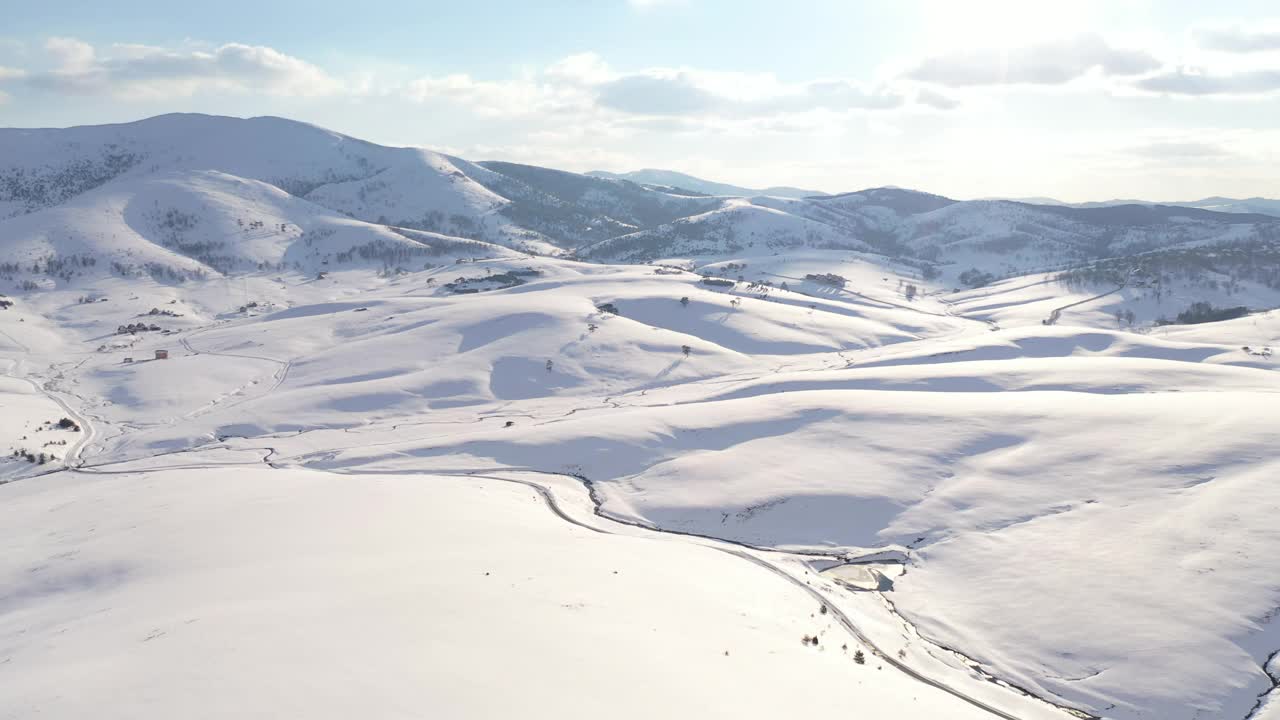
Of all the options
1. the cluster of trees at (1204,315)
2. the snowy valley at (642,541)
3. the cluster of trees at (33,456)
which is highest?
the cluster of trees at (1204,315)

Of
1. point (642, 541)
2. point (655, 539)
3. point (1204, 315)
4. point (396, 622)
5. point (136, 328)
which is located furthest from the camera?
point (136, 328)

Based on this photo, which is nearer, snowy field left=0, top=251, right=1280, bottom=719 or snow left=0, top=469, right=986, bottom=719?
snow left=0, top=469, right=986, bottom=719

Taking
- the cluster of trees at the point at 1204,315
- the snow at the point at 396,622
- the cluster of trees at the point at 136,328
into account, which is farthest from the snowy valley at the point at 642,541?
the cluster of trees at the point at 1204,315

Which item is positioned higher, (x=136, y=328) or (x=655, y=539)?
(x=136, y=328)

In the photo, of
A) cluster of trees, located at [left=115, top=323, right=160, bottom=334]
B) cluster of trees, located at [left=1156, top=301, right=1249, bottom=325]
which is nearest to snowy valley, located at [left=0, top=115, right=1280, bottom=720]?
cluster of trees, located at [left=115, top=323, right=160, bottom=334]

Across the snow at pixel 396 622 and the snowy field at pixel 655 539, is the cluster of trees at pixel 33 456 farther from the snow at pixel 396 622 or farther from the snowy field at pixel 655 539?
the snow at pixel 396 622

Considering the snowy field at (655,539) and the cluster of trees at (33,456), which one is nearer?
the snowy field at (655,539)

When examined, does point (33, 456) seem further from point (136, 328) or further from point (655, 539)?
point (136, 328)

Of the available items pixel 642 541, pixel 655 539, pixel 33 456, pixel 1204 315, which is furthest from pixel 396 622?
pixel 1204 315

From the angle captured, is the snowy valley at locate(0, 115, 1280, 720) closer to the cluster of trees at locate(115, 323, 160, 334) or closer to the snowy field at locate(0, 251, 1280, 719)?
the snowy field at locate(0, 251, 1280, 719)

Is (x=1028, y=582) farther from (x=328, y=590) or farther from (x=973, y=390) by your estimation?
(x=973, y=390)

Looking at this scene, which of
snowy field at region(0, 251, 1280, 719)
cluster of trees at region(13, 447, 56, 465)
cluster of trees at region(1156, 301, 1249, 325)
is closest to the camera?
snowy field at region(0, 251, 1280, 719)

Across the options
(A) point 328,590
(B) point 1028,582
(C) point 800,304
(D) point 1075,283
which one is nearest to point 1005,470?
(B) point 1028,582
